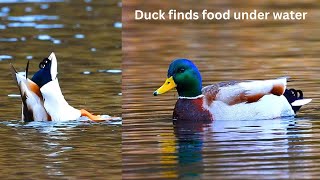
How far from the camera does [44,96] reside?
11.7m

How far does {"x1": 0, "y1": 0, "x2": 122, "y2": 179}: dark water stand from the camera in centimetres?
1018

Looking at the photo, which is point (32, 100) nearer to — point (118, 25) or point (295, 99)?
point (295, 99)

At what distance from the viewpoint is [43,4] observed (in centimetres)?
2359

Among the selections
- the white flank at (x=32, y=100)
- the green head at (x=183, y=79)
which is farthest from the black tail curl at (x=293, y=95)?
the white flank at (x=32, y=100)

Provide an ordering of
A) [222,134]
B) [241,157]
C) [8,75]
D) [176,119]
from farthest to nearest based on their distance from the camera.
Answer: [8,75]
[176,119]
[222,134]
[241,157]

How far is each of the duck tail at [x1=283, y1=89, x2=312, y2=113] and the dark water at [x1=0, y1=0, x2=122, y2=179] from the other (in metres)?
1.81

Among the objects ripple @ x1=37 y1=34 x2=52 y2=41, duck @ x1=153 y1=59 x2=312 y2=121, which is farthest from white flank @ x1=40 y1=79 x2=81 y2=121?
ripple @ x1=37 y1=34 x2=52 y2=41

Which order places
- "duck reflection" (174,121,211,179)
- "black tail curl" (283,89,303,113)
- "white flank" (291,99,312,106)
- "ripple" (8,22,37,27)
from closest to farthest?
1. "duck reflection" (174,121,211,179)
2. "white flank" (291,99,312,106)
3. "black tail curl" (283,89,303,113)
4. "ripple" (8,22,37,27)

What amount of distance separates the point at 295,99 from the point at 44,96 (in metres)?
2.81

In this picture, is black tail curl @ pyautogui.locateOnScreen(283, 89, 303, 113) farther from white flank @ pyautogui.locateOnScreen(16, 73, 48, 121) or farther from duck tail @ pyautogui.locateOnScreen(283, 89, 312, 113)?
white flank @ pyautogui.locateOnScreen(16, 73, 48, 121)

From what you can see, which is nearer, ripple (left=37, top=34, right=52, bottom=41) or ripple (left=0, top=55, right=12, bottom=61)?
ripple (left=0, top=55, right=12, bottom=61)

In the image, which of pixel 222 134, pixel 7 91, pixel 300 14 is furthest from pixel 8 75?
pixel 300 14

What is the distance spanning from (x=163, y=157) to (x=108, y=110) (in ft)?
8.29

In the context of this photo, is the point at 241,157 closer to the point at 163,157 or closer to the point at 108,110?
the point at 163,157
